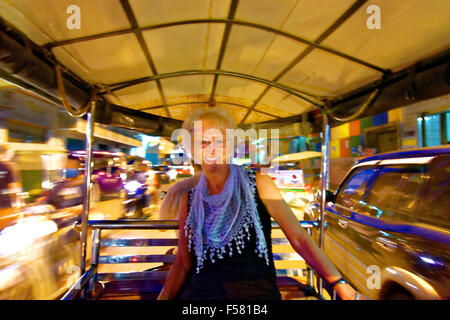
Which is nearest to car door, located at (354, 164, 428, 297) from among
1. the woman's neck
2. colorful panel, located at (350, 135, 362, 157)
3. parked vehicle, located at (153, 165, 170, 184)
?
the woman's neck

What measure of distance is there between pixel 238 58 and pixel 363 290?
287cm

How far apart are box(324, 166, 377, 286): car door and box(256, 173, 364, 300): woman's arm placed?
4.84ft

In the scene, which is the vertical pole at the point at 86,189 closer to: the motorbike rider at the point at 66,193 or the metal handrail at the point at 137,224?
the metal handrail at the point at 137,224

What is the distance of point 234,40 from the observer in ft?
6.09

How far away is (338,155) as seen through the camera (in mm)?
9188

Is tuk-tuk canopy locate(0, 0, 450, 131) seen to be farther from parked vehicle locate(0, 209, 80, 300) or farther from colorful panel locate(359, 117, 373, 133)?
colorful panel locate(359, 117, 373, 133)

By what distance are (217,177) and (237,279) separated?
65cm

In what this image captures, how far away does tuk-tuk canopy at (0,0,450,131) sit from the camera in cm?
145

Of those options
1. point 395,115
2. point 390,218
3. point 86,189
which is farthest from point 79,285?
point 395,115

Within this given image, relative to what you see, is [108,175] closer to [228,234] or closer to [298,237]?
[228,234]


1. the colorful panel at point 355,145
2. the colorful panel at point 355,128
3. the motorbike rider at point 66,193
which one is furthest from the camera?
the colorful panel at point 355,128

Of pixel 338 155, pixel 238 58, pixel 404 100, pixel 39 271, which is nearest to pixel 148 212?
pixel 39 271

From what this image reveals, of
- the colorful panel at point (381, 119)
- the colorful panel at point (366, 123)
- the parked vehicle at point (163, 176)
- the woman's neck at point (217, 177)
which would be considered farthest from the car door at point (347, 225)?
the parked vehicle at point (163, 176)

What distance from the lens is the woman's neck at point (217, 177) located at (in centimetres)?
137
